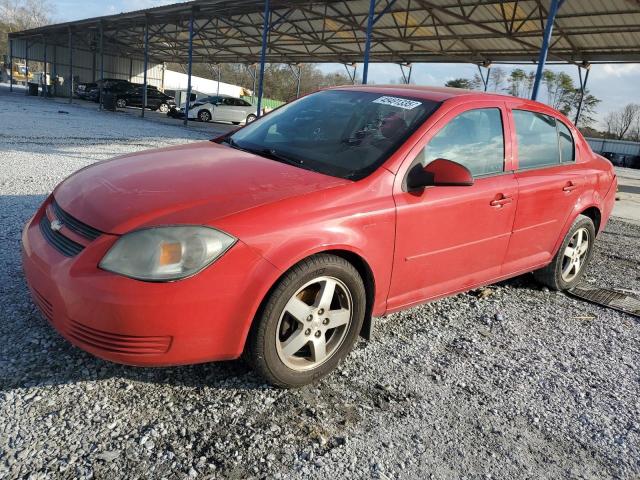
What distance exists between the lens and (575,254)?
14.6 ft

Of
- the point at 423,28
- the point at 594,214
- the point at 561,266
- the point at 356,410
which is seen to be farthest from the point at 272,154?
the point at 423,28

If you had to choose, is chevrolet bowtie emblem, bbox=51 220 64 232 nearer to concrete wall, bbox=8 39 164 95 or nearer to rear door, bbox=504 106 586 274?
rear door, bbox=504 106 586 274

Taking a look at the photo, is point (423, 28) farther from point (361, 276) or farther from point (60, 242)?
point (60, 242)

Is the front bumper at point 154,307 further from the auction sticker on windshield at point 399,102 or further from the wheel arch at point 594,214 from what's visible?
the wheel arch at point 594,214

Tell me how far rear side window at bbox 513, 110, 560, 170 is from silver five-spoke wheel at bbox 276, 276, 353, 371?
188cm

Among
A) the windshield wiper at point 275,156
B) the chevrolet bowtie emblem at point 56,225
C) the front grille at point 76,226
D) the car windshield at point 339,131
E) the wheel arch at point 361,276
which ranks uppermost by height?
the car windshield at point 339,131

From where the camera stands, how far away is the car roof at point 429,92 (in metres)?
3.30

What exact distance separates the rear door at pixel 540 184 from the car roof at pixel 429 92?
9.1 inches

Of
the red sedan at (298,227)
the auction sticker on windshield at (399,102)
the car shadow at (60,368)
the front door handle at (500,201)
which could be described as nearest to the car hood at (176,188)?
the red sedan at (298,227)

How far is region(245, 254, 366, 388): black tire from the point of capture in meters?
2.32

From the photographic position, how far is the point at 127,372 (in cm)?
255

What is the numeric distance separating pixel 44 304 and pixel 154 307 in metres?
0.66

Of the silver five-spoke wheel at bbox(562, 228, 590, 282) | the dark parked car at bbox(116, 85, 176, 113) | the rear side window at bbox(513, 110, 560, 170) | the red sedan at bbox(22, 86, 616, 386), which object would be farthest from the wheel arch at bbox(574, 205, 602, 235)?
the dark parked car at bbox(116, 85, 176, 113)

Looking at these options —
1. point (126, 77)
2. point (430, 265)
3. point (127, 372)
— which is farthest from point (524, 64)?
point (126, 77)
